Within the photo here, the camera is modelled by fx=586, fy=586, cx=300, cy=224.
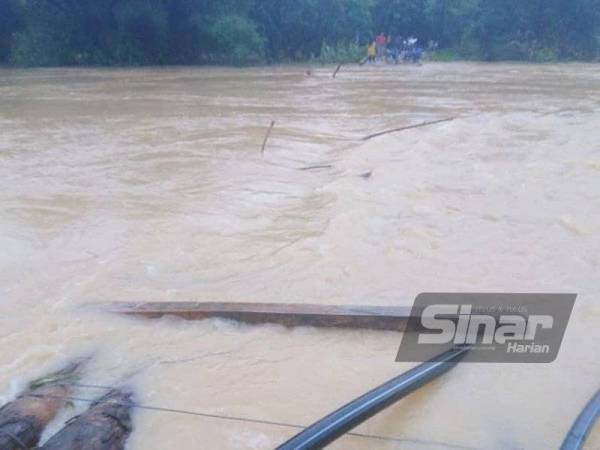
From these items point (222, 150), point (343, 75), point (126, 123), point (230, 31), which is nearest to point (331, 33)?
point (230, 31)

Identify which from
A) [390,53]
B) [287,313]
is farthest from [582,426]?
[390,53]

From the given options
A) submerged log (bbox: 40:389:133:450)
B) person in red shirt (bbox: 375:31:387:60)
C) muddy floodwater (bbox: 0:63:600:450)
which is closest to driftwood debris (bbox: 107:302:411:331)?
muddy floodwater (bbox: 0:63:600:450)

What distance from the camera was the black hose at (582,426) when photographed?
7.97 feet

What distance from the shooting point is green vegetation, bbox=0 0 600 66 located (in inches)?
1223

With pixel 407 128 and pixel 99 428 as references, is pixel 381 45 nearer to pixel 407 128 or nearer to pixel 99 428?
pixel 407 128

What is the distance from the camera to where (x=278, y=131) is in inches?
427

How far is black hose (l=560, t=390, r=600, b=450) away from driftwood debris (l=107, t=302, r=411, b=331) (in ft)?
3.67

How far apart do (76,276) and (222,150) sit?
194 inches

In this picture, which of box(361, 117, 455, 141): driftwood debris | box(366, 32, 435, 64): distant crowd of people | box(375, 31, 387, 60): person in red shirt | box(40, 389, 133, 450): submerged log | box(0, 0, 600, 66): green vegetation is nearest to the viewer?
box(40, 389, 133, 450): submerged log

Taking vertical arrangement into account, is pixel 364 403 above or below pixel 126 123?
above

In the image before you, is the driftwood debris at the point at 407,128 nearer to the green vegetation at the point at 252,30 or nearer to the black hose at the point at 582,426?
the black hose at the point at 582,426

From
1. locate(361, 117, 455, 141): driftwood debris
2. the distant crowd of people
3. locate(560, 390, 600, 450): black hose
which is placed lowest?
the distant crowd of people

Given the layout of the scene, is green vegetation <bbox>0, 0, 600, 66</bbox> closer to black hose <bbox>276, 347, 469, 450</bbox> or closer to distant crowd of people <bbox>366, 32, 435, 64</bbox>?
distant crowd of people <bbox>366, 32, 435, 64</bbox>

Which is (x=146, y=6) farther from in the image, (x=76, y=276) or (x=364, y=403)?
(x=364, y=403)
